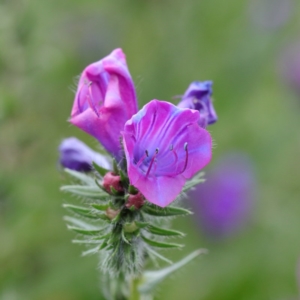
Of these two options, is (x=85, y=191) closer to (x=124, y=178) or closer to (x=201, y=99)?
(x=124, y=178)

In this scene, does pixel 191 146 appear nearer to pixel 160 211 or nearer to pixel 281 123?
pixel 160 211

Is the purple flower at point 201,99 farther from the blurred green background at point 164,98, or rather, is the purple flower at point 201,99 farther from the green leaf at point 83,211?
the green leaf at point 83,211

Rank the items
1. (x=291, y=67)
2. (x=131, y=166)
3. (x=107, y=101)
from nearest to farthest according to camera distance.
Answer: (x=131, y=166) → (x=107, y=101) → (x=291, y=67)

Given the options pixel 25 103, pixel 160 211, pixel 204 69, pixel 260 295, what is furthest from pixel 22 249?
pixel 204 69

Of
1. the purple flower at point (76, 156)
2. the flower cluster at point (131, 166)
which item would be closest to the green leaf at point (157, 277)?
the flower cluster at point (131, 166)

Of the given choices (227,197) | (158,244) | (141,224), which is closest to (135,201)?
(141,224)

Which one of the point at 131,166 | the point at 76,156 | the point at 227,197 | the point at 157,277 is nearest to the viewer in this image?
the point at 131,166

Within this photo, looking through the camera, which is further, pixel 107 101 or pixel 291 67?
pixel 291 67
